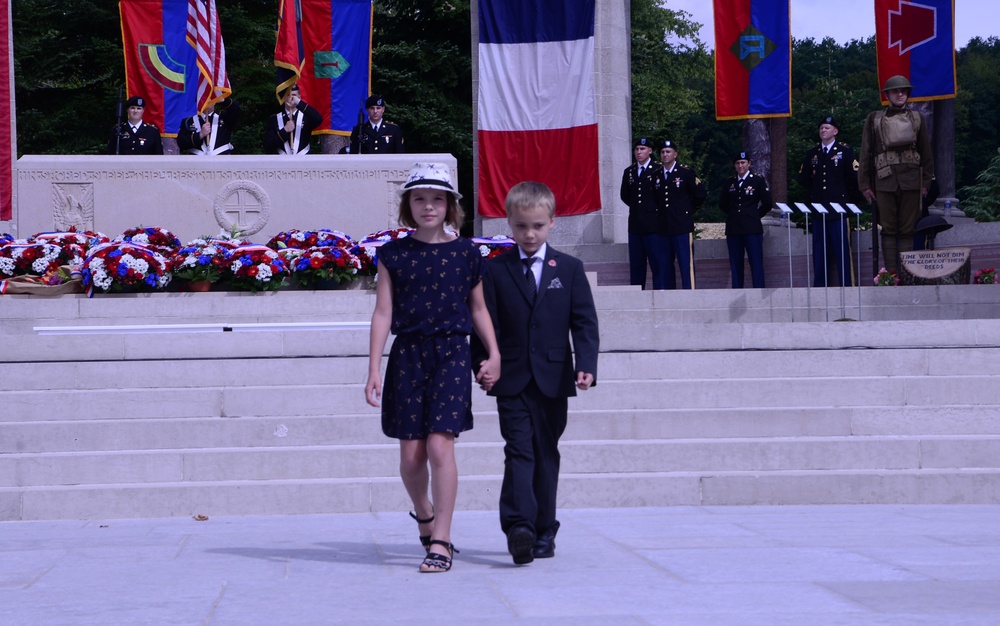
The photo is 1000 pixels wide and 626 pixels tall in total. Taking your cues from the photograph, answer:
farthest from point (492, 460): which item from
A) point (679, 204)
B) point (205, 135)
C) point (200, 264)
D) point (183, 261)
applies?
point (205, 135)

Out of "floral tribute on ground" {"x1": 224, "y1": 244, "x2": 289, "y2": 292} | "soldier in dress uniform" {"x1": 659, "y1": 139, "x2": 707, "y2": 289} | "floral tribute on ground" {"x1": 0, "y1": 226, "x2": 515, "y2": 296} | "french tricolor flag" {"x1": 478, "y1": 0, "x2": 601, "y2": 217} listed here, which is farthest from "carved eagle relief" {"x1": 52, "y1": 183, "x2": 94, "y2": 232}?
"soldier in dress uniform" {"x1": 659, "y1": 139, "x2": 707, "y2": 289}

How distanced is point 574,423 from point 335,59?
12.9 meters

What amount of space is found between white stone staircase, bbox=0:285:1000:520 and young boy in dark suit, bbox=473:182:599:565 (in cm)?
204

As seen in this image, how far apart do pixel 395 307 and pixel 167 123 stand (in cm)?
1605

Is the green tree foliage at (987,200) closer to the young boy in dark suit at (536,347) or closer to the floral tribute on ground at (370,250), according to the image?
the floral tribute on ground at (370,250)

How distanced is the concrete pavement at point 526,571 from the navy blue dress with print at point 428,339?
26.7 inches

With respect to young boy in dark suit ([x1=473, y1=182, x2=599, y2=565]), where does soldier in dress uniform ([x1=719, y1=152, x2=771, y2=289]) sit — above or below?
above

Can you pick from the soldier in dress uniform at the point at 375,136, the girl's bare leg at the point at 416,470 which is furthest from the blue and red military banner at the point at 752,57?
the girl's bare leg at the point at 416,470

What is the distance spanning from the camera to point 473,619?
15.3 ft

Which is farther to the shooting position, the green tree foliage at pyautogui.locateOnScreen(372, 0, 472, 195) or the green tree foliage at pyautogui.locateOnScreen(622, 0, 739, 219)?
the green tree foliage at pyautogui.locateOnScreen(622, 0, 739, 219)

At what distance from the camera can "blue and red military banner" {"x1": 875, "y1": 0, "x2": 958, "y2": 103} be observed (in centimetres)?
1795

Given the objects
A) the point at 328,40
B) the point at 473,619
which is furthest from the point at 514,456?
the point at 328,40

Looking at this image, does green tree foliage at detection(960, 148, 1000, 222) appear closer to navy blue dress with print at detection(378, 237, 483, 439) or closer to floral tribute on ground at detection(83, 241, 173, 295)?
floral tribute on ground at detection(83, 241, 173, 295)

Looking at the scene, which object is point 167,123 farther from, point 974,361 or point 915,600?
point 915,600
